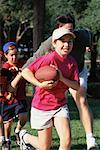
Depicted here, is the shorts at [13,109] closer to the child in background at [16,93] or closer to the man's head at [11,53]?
the child in background at [16,93]

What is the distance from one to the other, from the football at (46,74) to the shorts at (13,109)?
2201 millimetres

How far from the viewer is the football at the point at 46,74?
18.1ft

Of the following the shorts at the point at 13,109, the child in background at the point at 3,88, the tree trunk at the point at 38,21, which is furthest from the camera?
the tree trunk at the point at 38,21

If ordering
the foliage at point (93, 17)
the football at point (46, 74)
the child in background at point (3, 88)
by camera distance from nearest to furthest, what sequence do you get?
1. the football at point (46, 74)
2. the child in background at point (3, 88)
3. the foliage at point (93, 17)

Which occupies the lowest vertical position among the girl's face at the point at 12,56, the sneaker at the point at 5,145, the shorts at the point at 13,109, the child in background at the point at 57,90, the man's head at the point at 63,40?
the sneaker at the point at 5,145

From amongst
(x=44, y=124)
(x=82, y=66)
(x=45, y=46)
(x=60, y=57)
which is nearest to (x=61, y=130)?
(x=44, y=124)

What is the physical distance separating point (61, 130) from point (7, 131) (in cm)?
235

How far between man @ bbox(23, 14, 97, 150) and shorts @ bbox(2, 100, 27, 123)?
1079 millimetres

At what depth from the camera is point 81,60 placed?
7359 millimetres

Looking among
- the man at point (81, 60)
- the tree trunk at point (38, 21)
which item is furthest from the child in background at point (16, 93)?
the tree trunk at point (38, 21)

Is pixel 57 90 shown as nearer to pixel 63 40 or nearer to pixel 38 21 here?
pixel 63 40

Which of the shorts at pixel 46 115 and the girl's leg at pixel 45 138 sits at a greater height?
the shorts at pixel 46 115

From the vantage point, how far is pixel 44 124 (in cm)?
581

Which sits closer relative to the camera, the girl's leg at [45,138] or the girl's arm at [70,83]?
the girl's arm at [70,83]
